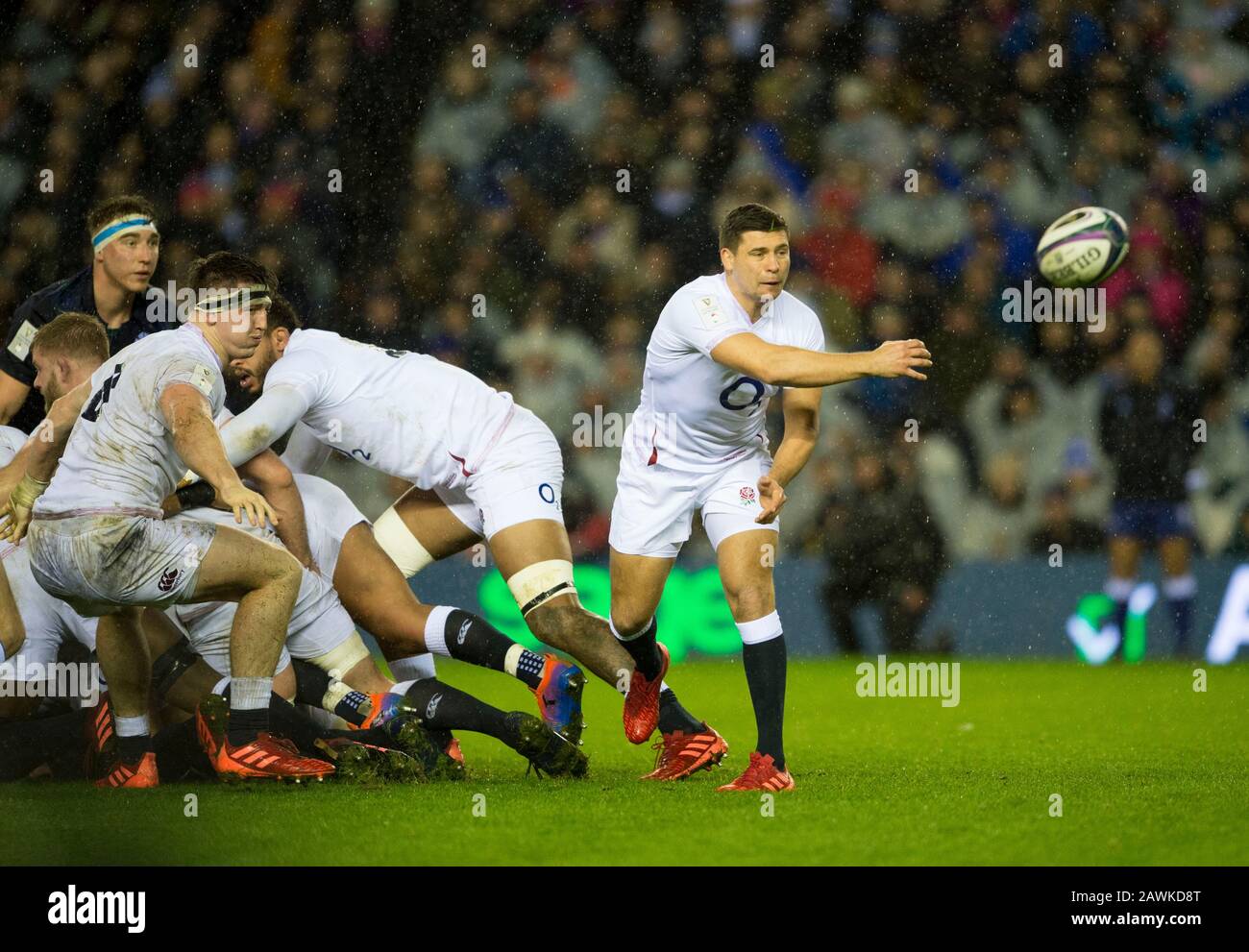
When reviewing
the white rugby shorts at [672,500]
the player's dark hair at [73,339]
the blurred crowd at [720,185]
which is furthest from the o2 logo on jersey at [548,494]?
the blurred crowd at [720,185]

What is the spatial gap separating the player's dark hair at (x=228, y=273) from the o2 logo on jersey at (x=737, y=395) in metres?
1.54

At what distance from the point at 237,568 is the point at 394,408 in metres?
1.04

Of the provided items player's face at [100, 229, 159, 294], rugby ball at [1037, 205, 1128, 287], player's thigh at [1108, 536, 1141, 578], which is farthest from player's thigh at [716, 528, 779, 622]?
player's thigh at [1108, 536, 1141, 578]

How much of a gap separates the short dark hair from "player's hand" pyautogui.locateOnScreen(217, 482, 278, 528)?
1.71 m

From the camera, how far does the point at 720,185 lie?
10.9 meters

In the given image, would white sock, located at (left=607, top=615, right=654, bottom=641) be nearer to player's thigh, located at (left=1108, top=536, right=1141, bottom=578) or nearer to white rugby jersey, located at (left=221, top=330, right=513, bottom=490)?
white rugby jersey, located at (left=221, top=330, right=513, bottom=490)

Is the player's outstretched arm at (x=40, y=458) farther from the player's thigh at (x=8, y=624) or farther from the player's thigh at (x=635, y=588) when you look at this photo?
the player's thigh at (x=635, y=588)

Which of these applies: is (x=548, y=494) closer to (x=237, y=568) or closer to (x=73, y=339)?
(x=237, y=568)

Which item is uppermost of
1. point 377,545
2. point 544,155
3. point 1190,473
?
point 544,155

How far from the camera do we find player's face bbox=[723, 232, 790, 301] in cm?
514

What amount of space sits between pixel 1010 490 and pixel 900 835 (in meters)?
6.36

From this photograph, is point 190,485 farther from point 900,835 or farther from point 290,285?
point 290,285

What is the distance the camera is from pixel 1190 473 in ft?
33.2

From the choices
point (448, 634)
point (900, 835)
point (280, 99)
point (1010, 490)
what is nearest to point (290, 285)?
point (280, 99)
